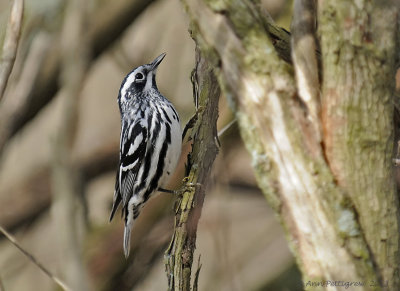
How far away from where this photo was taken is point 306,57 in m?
2.58

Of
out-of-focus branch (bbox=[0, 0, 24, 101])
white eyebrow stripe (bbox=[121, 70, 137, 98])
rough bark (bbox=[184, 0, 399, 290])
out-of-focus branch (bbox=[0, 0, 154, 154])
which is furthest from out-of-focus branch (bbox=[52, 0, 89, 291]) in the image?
out-of-focus branch (bbox=[0, 0, 154, 154])

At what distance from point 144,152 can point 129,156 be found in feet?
0.44

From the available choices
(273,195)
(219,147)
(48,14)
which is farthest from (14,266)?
(273,195)

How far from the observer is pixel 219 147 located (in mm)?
4141

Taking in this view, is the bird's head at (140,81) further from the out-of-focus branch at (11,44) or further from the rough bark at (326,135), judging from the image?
the rough bark at (326,135)

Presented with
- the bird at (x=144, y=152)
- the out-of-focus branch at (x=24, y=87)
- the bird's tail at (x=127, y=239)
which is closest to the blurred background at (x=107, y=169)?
the out-of-focus branch at (x=24, y=87)

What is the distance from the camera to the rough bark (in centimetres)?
243

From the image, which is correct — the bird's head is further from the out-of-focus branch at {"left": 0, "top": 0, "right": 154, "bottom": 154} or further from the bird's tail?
the bird's tail

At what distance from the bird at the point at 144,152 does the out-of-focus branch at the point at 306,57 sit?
98.0 inches

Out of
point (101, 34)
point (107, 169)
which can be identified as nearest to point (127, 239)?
point (107, 169)

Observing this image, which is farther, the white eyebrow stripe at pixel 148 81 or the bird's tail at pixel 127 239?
the white eyebrow stripe at pixel 148 81

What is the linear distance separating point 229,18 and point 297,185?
714mm

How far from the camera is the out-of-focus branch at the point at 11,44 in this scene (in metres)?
3.07

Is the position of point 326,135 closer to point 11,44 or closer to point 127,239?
point 11,44
